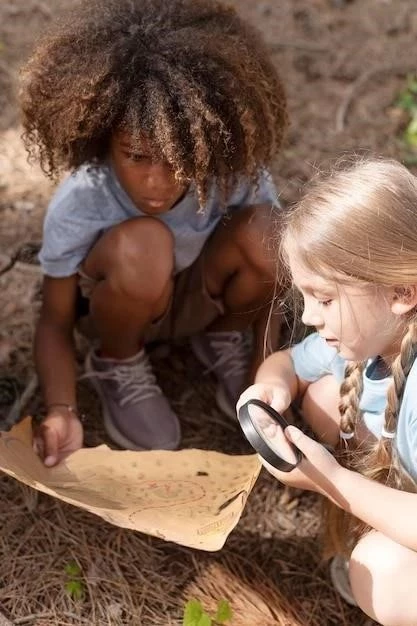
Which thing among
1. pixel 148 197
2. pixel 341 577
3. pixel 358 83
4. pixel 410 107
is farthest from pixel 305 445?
pixel 358 83

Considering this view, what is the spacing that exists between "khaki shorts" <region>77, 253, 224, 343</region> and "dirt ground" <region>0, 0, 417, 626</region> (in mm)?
114

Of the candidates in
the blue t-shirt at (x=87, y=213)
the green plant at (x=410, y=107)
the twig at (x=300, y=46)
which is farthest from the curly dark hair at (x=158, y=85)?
the twig at (x=300, y=46)

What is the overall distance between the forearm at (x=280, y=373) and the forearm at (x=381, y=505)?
281 millimetres

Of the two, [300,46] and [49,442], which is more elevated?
[300,46]

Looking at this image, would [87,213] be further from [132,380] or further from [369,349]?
[369,349]

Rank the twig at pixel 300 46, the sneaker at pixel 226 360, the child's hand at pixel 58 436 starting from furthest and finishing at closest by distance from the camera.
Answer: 1. the twig at pixel 300 46
2. the sneaker at pixel 226 360
3. the child's hand at pixel 58 436

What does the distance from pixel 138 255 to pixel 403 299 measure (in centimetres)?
64

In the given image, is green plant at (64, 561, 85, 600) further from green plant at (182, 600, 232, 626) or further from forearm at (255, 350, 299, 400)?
forearm at (255, 350, 299, 400)

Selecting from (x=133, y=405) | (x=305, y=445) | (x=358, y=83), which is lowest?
(x=133, y=405)

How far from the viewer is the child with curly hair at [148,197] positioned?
1715mm

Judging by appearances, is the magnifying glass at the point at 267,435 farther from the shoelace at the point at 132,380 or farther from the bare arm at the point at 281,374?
the shoelace at the point at 132,380

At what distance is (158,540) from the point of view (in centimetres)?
193

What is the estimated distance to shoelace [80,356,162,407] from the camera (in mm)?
2178

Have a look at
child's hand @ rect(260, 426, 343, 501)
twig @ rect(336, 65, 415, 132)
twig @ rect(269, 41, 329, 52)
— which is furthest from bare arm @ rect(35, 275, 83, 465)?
twig @ rect(269, 41, 329, 52)
